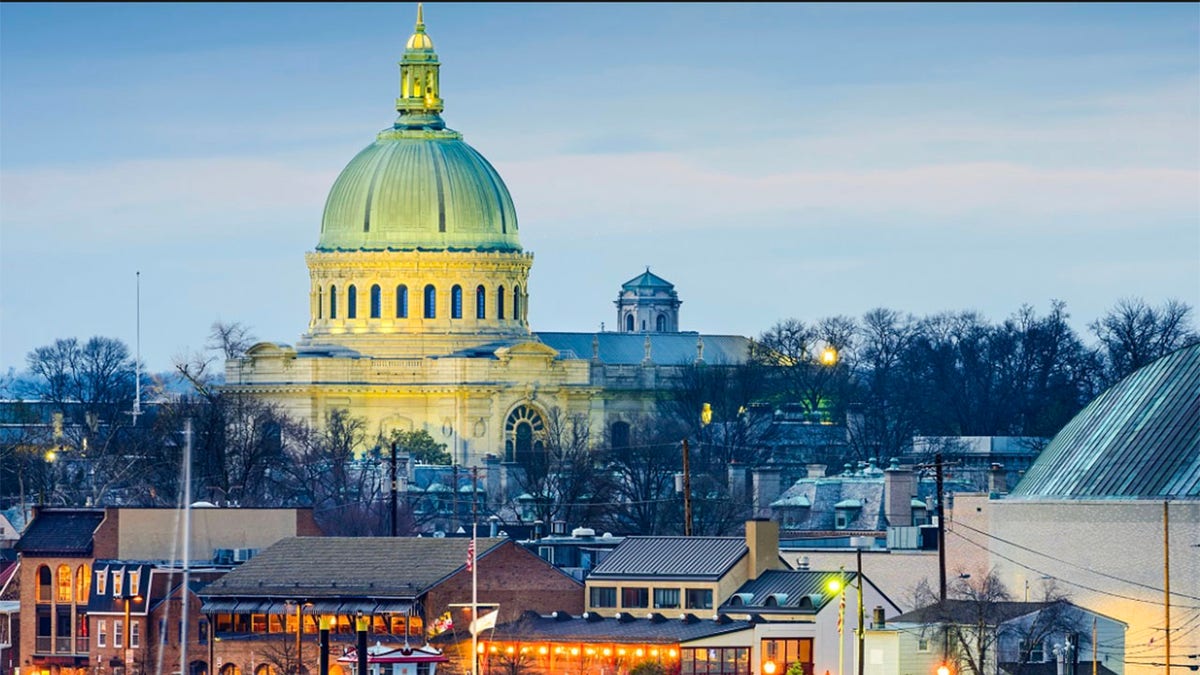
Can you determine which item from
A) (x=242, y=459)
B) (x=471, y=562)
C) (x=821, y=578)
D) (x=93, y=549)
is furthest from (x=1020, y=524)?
(x=242, y=459)

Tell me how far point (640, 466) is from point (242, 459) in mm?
19401

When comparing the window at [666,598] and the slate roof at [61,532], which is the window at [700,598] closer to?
the window at [666,598]

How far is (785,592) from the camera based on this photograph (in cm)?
11500

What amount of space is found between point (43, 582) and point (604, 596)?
19.5 meters

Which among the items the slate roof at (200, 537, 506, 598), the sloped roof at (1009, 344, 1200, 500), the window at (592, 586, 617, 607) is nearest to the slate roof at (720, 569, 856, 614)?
the window at (592, 586, 617, 607)

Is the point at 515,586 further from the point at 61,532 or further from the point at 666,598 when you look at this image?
the point at 61,532

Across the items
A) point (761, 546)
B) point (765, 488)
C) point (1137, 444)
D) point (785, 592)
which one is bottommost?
point (785, 592)

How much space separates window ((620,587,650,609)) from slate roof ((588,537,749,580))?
432 mm

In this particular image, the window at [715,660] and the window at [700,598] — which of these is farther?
the window at [700,598]

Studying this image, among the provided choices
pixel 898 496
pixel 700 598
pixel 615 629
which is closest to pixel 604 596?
pixel 700 598

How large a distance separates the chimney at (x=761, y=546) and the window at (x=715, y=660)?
5881 millimetres

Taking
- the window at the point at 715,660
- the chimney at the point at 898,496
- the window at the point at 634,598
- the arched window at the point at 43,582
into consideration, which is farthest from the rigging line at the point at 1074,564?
the arched window at the point at 43,582

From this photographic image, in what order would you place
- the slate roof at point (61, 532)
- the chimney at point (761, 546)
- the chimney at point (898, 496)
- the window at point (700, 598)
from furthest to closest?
Result: the chimney at point (898, 496) < the slate roof at point (61, 532) < the chimney at point (761, 546) < the window at point (700, 598)

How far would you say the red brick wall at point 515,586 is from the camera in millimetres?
118625
